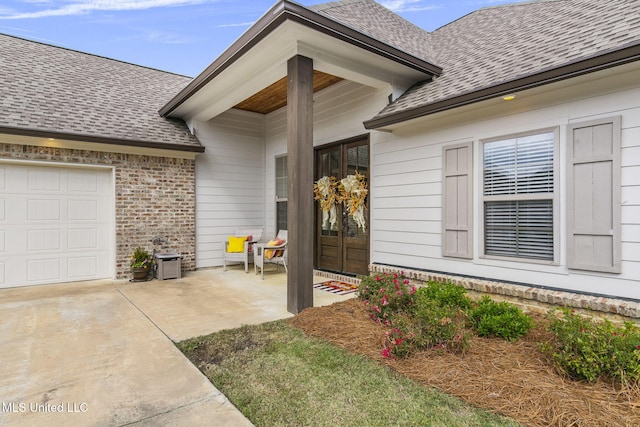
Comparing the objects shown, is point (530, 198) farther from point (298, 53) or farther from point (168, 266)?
point (168, 266)

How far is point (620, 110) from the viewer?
3.30 meters

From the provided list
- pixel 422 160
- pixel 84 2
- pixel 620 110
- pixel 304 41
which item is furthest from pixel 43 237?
pixel 620 110

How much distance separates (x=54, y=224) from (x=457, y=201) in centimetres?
681

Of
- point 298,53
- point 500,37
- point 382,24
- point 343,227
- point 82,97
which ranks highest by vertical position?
point 382,24

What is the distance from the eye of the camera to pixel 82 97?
6727mm

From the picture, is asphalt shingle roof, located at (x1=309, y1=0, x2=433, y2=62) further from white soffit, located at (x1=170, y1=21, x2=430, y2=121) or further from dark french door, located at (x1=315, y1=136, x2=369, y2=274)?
dark french door, located at (x1=315, y1=136, x2=369, y2=274)

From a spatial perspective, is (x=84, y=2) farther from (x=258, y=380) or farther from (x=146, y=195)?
(x=258, y=380)

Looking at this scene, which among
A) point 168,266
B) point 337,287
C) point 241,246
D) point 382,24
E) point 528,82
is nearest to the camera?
point 528,82

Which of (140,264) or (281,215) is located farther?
(281,215)

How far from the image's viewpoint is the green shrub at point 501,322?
316 centimetres

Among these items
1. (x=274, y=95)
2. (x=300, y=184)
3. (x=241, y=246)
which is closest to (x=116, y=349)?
(x=300, y=184)

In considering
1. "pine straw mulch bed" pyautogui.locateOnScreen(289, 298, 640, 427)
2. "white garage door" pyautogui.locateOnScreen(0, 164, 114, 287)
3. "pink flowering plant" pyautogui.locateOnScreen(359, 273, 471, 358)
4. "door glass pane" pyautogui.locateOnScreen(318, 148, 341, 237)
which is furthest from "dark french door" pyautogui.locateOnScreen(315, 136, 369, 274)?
"white garage door" pyautogui.locateOnScreen(0, 164, 114, 287)

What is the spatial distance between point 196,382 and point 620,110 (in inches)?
177

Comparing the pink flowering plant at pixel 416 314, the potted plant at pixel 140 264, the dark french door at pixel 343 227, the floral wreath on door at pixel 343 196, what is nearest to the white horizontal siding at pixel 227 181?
the potted plant at pixel 140 264
